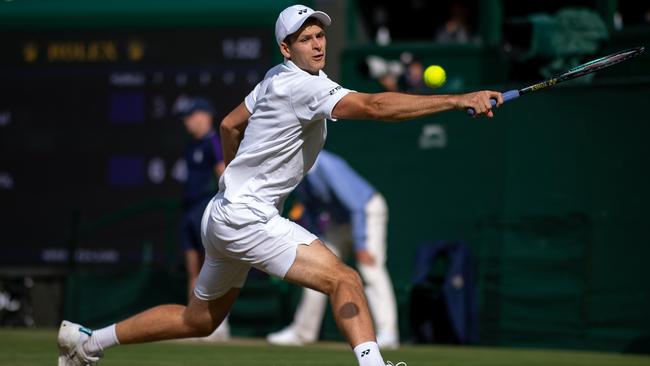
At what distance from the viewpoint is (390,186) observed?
A: 1239 centimetres

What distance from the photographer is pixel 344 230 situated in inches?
460

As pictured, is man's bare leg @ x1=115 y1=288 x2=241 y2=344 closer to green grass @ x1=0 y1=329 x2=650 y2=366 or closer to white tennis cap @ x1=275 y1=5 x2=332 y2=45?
green grass @ x1=0 y1=329 x2=650 y2=366

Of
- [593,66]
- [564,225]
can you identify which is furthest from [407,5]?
[593,66]

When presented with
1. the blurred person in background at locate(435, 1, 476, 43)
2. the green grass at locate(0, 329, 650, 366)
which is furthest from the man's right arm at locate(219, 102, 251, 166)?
the blurred person in background at locate(435, 1, 476, 43)

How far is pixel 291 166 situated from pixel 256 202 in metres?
0.25

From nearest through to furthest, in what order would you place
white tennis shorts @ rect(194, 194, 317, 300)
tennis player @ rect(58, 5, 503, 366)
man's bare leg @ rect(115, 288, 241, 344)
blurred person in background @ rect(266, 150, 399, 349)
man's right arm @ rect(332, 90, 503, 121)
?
man's right arm @ rect(332, 90, 503, 121)
tennis player @ rect(58, 5, 503, 366)
white tennis shorts @ rect(194, 194, 317, 300)
man's bare leg @ rect(115, 288, 241, 344)
blurred person in background @ rect(266, 150, 399, 349)

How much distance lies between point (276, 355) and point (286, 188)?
333cm

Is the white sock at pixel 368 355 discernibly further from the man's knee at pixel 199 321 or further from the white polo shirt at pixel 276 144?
the man's knee at pixel 199 321

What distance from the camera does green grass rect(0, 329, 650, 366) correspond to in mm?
8797

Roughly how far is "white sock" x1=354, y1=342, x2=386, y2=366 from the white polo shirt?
85cm

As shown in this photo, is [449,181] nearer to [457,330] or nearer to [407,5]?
[457,330]

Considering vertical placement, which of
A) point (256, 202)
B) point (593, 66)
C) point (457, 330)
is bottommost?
point (457, 330)

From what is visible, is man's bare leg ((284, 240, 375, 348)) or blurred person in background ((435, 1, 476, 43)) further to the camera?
blurred person in background ((435, 1, 476, 43))

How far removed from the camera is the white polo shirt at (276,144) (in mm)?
6477
